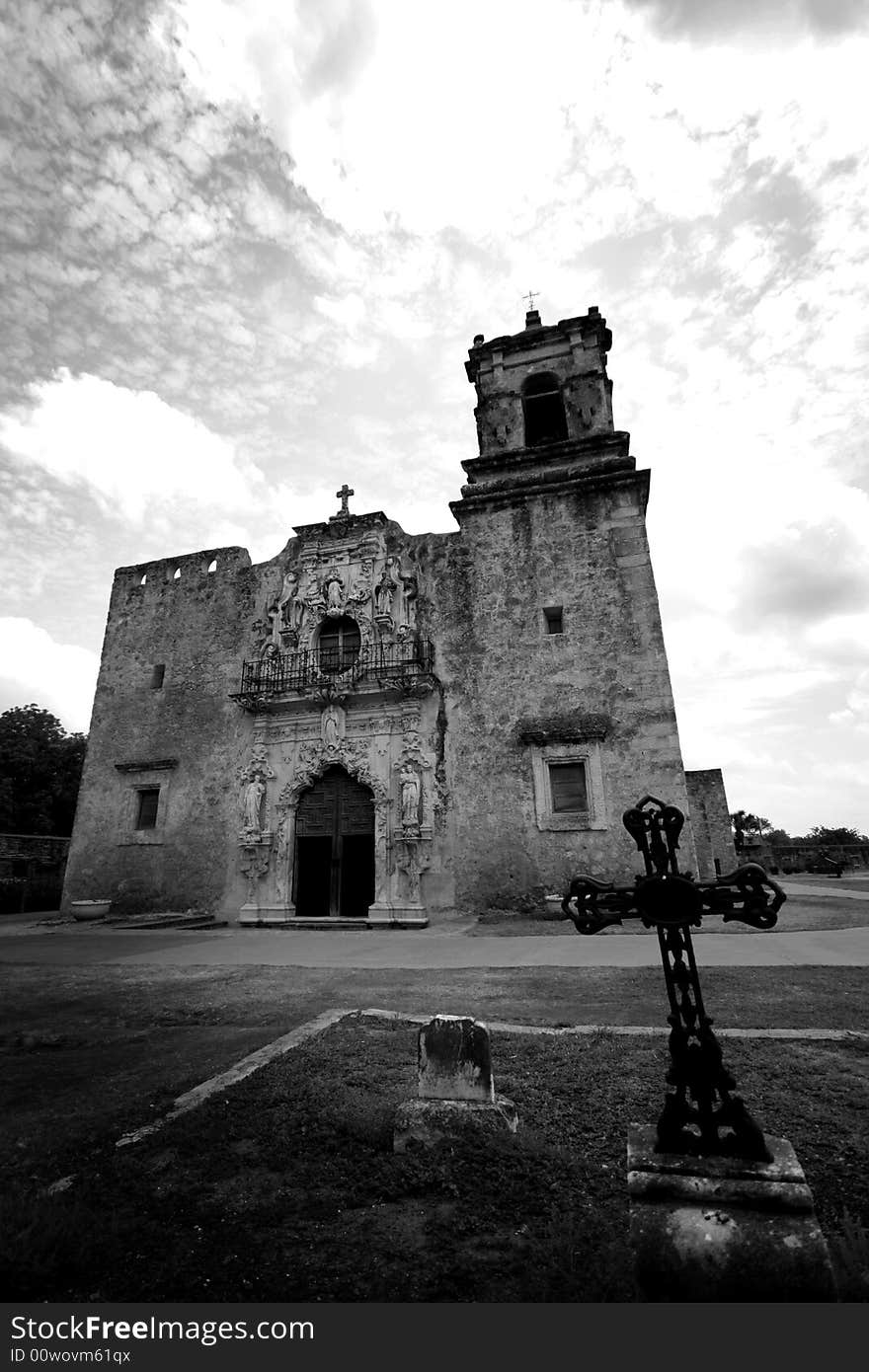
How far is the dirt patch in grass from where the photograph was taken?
6.75 feet

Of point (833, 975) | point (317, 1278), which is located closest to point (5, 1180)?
point (317, 1278)

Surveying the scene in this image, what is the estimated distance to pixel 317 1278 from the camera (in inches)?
81.0

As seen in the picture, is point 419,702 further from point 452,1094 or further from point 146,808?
point 452,1094

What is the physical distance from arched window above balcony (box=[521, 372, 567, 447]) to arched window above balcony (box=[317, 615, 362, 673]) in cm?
709

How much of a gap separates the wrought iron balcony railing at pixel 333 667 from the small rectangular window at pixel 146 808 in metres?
3.76

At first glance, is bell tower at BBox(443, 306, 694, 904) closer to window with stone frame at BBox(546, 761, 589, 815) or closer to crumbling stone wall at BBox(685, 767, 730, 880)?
window with stone frame at BBox(546, 761, 589, 815)

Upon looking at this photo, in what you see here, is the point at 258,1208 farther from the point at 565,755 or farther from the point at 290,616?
the point at 290,616

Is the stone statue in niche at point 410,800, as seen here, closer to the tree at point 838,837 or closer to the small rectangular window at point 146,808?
the small rectangular window at point 146,808

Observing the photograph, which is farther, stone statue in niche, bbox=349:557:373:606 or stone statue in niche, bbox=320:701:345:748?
stone statue in niche, bbox=349:557:373:606

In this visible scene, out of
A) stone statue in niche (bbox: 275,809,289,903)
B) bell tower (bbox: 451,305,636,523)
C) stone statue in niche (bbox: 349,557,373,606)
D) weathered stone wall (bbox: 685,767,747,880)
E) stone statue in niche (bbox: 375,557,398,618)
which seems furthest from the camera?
weathered stone wall (bbox: 685,767,747,880)

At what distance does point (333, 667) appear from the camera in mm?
16469

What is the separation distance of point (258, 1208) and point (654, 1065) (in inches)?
100

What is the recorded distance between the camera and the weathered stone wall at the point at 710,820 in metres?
22.1

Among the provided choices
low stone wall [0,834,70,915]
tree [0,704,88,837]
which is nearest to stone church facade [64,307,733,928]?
low stone wall [0,834,70,915]
